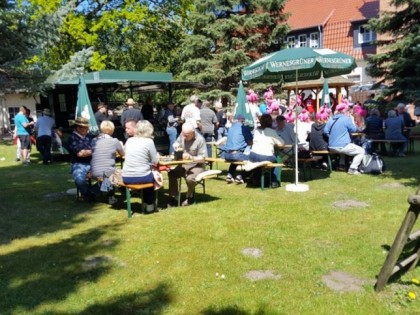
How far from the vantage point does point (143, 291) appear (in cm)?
436

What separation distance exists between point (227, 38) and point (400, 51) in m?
9.16

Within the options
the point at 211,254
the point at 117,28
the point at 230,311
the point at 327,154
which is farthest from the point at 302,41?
the point at 230,311

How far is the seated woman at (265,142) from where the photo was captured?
28.4 feet

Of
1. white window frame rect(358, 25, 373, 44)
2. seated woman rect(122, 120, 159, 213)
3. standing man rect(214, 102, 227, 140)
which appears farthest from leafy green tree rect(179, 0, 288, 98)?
seated woman rect(122, 120, 159, 213)

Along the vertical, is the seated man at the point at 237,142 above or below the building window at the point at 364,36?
below

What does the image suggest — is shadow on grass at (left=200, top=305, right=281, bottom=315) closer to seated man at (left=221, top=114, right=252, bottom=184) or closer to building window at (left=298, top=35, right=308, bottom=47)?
seated man at (left=221, top=114, right=252, bottom=184)

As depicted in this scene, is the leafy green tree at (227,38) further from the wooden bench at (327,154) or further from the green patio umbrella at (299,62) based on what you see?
the green patio umbrella at (299,62)

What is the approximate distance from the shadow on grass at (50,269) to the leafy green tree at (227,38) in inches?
726

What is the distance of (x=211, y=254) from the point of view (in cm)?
525

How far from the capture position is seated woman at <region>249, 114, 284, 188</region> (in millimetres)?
8656

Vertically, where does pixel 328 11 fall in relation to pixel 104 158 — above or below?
above

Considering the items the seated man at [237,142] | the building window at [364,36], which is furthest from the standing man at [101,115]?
the building window at [364,36]

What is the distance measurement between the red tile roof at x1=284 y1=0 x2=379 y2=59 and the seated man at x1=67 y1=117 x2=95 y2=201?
27.9m

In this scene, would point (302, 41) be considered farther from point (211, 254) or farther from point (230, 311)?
point (230, 311)
